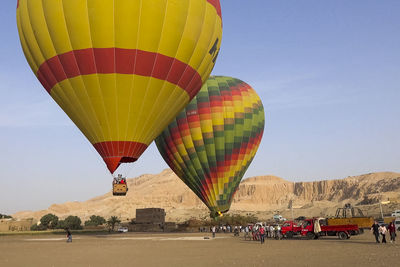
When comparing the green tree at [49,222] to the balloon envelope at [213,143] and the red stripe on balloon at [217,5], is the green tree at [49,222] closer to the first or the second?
the balloon envelope at [213,143]

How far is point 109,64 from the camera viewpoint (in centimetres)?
1988

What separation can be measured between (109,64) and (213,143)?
18.6m

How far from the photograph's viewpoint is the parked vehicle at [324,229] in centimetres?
2811

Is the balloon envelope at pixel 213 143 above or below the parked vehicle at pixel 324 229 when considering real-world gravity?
above

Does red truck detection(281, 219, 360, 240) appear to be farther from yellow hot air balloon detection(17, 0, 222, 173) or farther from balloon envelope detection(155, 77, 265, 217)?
yellow hot air balloon detection(17, 0, 222, 173)

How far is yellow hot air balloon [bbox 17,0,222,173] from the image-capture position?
1920 centimetres

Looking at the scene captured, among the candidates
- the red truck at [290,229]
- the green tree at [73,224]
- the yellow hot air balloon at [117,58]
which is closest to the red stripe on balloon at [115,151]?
the yellow hot air balloon at [117,58]

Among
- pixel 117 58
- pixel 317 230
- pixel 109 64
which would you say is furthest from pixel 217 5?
pixel 317 230

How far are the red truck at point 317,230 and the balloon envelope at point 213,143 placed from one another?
24.6 feet

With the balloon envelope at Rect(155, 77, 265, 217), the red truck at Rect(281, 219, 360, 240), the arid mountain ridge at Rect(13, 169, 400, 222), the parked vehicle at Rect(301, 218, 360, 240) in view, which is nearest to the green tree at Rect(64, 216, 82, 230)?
the arid mountain ridge at Rect(13, 169, 400, 222)

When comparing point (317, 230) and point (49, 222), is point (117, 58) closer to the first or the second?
point (317, 230)

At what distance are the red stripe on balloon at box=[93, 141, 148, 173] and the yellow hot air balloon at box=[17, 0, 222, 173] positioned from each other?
0.06 m

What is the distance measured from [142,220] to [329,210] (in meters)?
60.1

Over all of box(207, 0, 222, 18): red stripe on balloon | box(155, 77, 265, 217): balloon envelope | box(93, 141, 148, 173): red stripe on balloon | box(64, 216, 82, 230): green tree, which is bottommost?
box(64, 216, 82, 230): green tree
